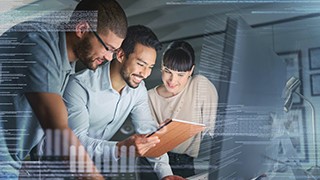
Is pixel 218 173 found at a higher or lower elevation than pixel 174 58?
lower

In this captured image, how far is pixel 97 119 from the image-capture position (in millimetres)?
1465

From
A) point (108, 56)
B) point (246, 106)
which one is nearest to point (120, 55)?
point (108, 56)

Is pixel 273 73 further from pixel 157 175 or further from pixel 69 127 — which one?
pixel 69 127

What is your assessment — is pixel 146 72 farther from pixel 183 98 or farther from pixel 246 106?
pixel 246 106

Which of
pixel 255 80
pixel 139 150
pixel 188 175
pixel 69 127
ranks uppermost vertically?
pixel 255 80

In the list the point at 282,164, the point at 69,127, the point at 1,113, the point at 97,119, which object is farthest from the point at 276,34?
the point at 1,113

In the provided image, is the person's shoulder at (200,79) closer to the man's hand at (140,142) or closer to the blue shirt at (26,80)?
the man's hand at (140,142)

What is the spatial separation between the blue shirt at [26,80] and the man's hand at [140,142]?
0.35m

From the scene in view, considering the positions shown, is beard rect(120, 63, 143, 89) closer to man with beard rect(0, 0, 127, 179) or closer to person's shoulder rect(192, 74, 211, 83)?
man with beard rect(0, 0, 127, 179)

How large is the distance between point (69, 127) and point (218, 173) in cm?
65

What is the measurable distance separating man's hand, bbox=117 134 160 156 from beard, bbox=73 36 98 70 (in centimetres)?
34

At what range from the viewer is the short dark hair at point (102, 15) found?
4.89 feet

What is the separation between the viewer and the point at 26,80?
4.83 feet

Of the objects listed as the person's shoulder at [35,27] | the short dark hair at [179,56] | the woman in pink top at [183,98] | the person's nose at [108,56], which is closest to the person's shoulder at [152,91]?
the woman in pink top at [183,98]
